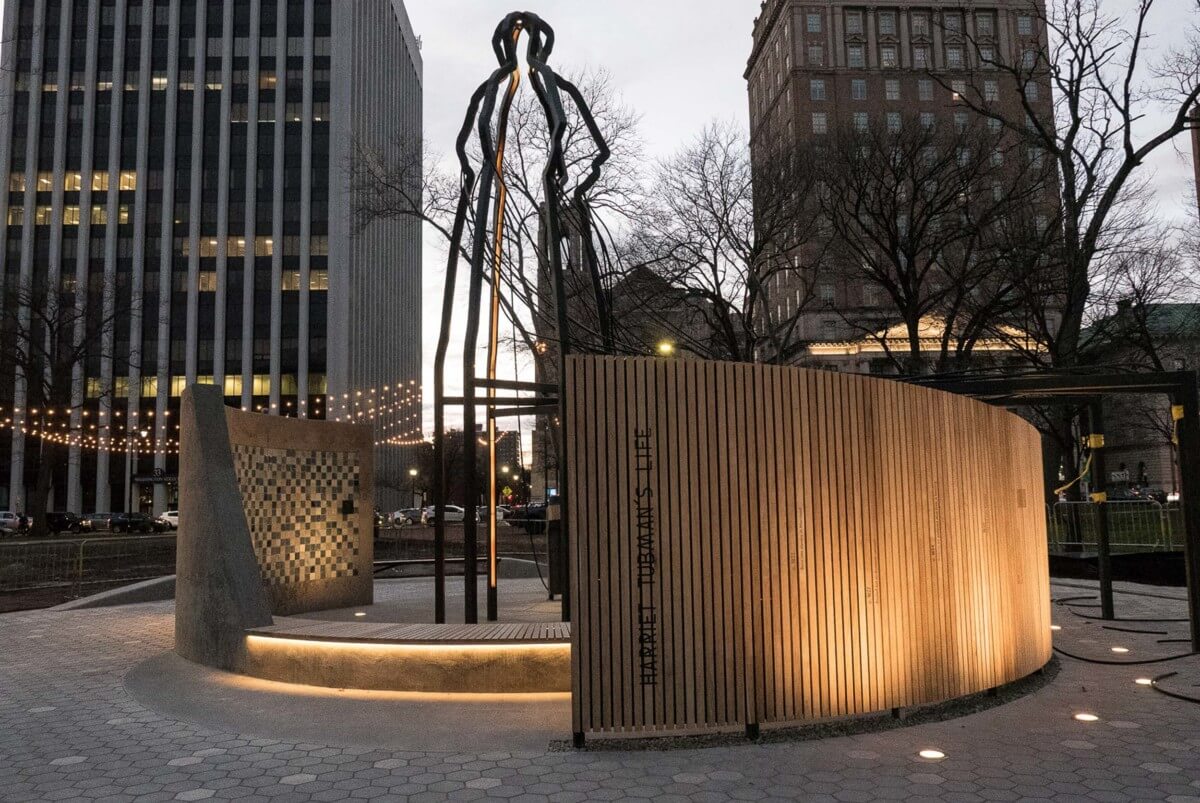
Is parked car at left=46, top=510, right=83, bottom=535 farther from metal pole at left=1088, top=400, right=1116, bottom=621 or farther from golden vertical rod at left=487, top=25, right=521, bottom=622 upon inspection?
metal pole at left=1088, top=400, right=1116, bottom=621

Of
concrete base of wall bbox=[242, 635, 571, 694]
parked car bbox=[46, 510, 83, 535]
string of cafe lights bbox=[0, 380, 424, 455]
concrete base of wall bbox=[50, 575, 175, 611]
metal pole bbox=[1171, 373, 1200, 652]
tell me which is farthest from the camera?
string of cafe lights bbox=[0, 380, 424, 455]

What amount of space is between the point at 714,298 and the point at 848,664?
14.3 meters

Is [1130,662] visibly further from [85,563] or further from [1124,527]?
[85,563]

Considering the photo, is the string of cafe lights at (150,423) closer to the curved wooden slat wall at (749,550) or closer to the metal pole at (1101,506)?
the metal pole at (1101,506)

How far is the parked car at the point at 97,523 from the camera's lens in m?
45.5

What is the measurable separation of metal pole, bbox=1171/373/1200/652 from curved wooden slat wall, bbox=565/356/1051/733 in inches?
142

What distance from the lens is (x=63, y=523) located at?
44.8 metres

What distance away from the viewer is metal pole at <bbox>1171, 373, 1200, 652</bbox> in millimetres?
8555

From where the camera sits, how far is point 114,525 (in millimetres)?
45812

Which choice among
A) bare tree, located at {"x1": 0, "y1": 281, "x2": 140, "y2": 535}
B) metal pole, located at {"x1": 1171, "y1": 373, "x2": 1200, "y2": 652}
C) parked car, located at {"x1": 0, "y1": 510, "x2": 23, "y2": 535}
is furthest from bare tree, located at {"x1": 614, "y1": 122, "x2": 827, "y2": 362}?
parked car, located at {"x1": 0, "y1": 510, "x2": 23, "y2": 535}

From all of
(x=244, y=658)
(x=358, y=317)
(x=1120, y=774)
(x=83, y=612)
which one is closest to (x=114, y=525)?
(x=358, y=317)

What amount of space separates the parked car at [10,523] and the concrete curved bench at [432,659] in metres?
40.8

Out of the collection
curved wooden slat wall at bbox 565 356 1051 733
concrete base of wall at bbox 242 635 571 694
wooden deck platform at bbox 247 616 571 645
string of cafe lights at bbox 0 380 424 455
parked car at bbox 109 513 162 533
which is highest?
string of cafe lights at bbox 0 380 424 455

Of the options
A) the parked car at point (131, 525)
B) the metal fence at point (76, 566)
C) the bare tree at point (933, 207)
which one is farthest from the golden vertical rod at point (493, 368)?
the parked car at point (131, 525)
